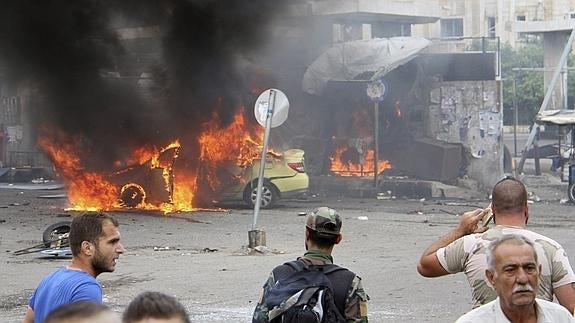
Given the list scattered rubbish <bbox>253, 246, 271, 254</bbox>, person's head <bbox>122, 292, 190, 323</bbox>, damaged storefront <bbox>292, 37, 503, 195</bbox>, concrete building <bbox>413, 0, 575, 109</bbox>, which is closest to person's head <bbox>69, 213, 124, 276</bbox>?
person's head <bbox>122, 292, 190, 323</bbox>

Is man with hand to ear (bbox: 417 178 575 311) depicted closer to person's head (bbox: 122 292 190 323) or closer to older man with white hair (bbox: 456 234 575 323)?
older man with white hair (bbox: 456 234 575 323)

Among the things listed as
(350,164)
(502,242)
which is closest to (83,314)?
(502,242)

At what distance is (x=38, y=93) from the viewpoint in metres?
25.2

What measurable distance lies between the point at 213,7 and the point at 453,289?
14.3 m

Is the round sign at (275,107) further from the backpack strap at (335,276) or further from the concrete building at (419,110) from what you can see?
the concrete building at (419,110)

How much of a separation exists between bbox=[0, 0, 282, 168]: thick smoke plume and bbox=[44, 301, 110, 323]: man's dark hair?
68.6 ft

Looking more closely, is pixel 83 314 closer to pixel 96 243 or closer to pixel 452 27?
pixel 96 243

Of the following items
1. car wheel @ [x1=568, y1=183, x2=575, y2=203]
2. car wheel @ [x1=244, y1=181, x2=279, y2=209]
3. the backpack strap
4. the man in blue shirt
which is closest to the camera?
the man in blue shirt

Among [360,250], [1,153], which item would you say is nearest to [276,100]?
[360,250]

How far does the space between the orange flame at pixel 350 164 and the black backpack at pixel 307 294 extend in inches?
934

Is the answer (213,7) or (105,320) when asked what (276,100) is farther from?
(105,320)

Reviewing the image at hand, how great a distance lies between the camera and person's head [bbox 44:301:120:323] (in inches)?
109

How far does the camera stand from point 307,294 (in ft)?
16.7

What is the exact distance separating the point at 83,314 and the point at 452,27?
52.5 meters
